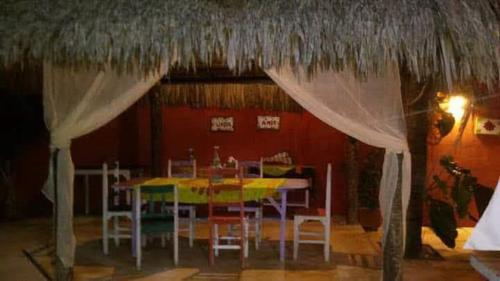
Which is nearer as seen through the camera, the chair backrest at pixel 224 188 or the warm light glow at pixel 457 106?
the chair backrest at pixel 224 188

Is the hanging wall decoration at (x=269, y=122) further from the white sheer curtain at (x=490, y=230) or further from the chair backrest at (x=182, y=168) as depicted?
the white sheer curtain at (x=490, y=230)

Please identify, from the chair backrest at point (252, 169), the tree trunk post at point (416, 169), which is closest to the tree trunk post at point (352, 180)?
the chair backrest at point (252, 169)

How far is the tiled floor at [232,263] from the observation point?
16.1ft

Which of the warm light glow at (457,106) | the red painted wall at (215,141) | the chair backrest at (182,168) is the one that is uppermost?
the warm light glow at (457,106)

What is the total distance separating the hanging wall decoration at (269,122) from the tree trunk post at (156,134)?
1.51 metres

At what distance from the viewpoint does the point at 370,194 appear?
746cm

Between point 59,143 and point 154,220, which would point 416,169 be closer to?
point 154,220

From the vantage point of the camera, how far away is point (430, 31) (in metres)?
3.70

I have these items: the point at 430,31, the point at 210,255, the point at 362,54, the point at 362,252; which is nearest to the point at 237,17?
the point at 362,54

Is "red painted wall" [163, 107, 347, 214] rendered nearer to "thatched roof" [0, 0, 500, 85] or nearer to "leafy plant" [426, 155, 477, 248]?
"leafy plant" [426, 155, 477, 248]

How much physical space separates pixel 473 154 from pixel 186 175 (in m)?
4.04

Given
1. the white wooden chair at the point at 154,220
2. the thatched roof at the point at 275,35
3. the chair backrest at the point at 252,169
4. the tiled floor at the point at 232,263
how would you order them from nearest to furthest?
1. the thatched roof at the point at 275,35
2. the tiled floor at the point at 232,263
3. the white wooden chair at the point at 154,220
4. the chair backrest at the point at 252,169

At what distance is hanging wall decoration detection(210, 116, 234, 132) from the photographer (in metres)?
8.19

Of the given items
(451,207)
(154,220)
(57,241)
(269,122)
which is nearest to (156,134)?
(269,122)
